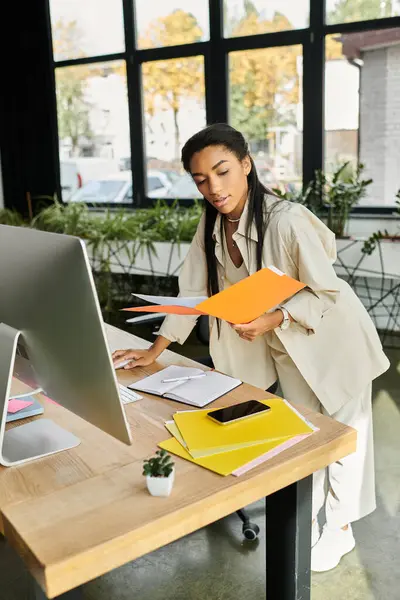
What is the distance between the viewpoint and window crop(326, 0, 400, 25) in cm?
448

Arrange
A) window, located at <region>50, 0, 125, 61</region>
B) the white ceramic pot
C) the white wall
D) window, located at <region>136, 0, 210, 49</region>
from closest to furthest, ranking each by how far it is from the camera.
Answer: the white ceramic pot → the white wall → window, located at <region>136, 0, 210, 49</region> → window, located at <region>50, 0, 125, 61</region>

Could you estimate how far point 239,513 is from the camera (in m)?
2.30

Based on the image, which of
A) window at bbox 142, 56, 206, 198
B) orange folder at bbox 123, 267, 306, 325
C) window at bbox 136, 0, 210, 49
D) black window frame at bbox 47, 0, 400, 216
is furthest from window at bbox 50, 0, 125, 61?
orange folder at bbox 123, 267, 306, 325

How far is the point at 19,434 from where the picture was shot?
1.45 m

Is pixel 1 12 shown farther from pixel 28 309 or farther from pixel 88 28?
pixel 28 309

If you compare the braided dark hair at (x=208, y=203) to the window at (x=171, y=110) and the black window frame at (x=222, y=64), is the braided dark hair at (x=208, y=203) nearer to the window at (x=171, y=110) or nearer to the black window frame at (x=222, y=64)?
the black window frame at (x=222, y=64)

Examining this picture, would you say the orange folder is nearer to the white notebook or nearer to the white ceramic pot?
the white notebook

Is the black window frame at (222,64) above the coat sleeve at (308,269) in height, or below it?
above

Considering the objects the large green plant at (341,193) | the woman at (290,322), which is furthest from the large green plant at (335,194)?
the woman at (290,322)

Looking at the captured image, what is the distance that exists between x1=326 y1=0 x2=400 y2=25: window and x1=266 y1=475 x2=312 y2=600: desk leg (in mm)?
4050

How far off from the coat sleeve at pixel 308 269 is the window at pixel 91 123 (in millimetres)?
4370

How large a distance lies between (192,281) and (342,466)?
744mm

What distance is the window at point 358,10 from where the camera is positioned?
4480mm

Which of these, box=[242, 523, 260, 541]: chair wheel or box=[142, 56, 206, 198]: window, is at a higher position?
box=[142, 56, 206, 198]: window
